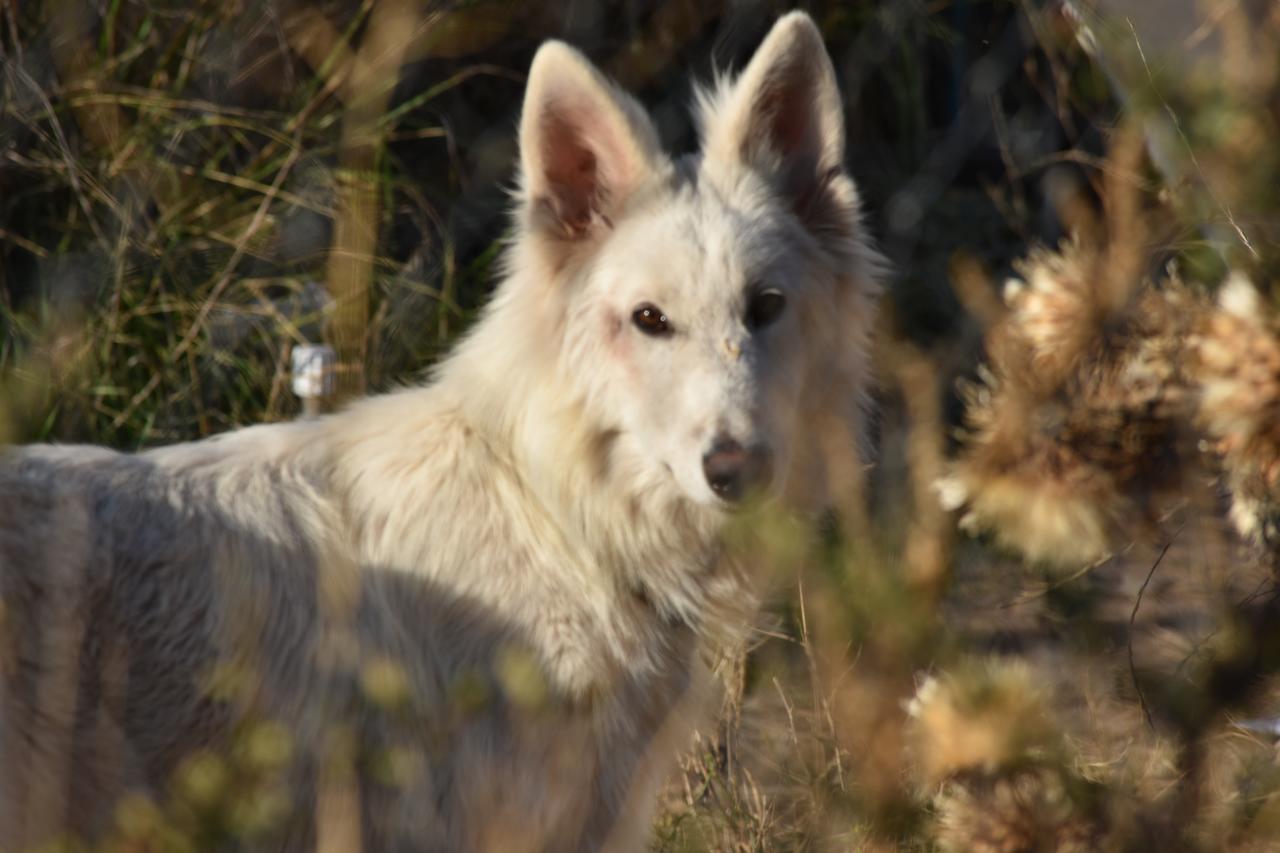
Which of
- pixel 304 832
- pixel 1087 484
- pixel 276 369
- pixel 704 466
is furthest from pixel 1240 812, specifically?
pixel 276 369

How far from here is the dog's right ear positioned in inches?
117

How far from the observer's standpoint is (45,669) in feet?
8.39

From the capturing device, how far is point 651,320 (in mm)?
2941

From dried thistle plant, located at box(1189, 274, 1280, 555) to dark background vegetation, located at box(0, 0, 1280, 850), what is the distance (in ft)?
0.15

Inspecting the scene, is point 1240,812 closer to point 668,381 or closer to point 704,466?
point 704,466

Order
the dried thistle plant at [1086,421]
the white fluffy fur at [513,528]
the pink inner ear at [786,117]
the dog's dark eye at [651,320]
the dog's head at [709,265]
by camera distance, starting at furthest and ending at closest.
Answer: the pink inner ear at [786,117], the dog's dark eye at [651,320], the dog's head at [709,265], the white fluffy fur at [513,528], the dried thistle plant at [1086,421]

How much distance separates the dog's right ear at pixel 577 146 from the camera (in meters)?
2.98

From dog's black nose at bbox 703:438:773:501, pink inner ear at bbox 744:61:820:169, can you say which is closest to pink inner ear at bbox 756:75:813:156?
pink inner ear at bbox 744:61:820:169

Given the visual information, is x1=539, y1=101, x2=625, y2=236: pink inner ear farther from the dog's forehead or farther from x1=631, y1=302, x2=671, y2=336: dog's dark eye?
x1=631, y1=302, x2=671, y2=336: dog's dark eye

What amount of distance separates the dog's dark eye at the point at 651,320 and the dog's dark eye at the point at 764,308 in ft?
0.59

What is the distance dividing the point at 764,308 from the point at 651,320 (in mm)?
247

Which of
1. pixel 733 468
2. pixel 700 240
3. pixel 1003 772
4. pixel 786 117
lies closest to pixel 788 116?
pixel 786 117

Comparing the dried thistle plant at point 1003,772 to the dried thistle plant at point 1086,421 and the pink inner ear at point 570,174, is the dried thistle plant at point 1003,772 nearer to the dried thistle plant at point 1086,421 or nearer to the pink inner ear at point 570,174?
the dried thistle plant at point 1086,421

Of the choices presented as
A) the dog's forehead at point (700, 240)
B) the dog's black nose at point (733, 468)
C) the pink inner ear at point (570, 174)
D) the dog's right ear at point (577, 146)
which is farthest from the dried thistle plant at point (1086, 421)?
the pink inner ear at point (570, 174)
